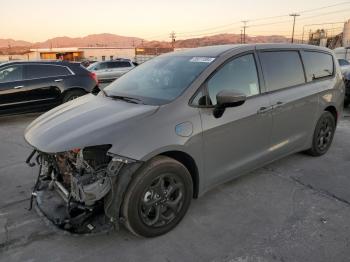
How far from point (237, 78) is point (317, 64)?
1921mm

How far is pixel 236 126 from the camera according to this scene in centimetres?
375

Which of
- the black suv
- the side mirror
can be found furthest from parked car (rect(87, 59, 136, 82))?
the side mirror

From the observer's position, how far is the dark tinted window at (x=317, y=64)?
4918 millimetres

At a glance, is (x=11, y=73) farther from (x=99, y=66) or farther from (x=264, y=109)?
(x=99, y=66)

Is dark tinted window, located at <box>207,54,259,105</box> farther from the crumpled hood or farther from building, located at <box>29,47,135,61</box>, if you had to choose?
building, located at <box>29,47,135,61</box>

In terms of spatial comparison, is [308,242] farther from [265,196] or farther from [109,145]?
[109,145]

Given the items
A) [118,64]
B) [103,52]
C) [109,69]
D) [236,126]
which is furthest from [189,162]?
[103,52]

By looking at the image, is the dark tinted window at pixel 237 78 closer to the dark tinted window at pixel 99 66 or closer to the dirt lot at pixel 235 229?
the dirt lot at pixel 235 229

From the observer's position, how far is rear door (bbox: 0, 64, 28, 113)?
8508mm

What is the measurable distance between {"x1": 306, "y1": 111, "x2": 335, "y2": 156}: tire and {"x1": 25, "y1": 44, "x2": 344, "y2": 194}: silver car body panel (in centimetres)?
42

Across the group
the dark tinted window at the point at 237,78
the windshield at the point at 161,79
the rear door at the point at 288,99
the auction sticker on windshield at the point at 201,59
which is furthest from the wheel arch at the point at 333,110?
the windshield at the point at 161,79

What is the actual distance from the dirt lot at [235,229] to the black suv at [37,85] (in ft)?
14.4

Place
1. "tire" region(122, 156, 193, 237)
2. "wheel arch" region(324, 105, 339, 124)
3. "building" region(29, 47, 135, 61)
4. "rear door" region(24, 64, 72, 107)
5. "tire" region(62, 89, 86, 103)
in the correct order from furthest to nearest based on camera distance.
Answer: "building" region(29, 47, 135, 61)
"tire" region(62, 89, 86, 103)
"rear door" region(24, 64, 72, 107)
"wheel arch" region(324, 105, 339, 124)
"tire" region(122, 156, 193, 237)

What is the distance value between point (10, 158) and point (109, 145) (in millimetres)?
3565
